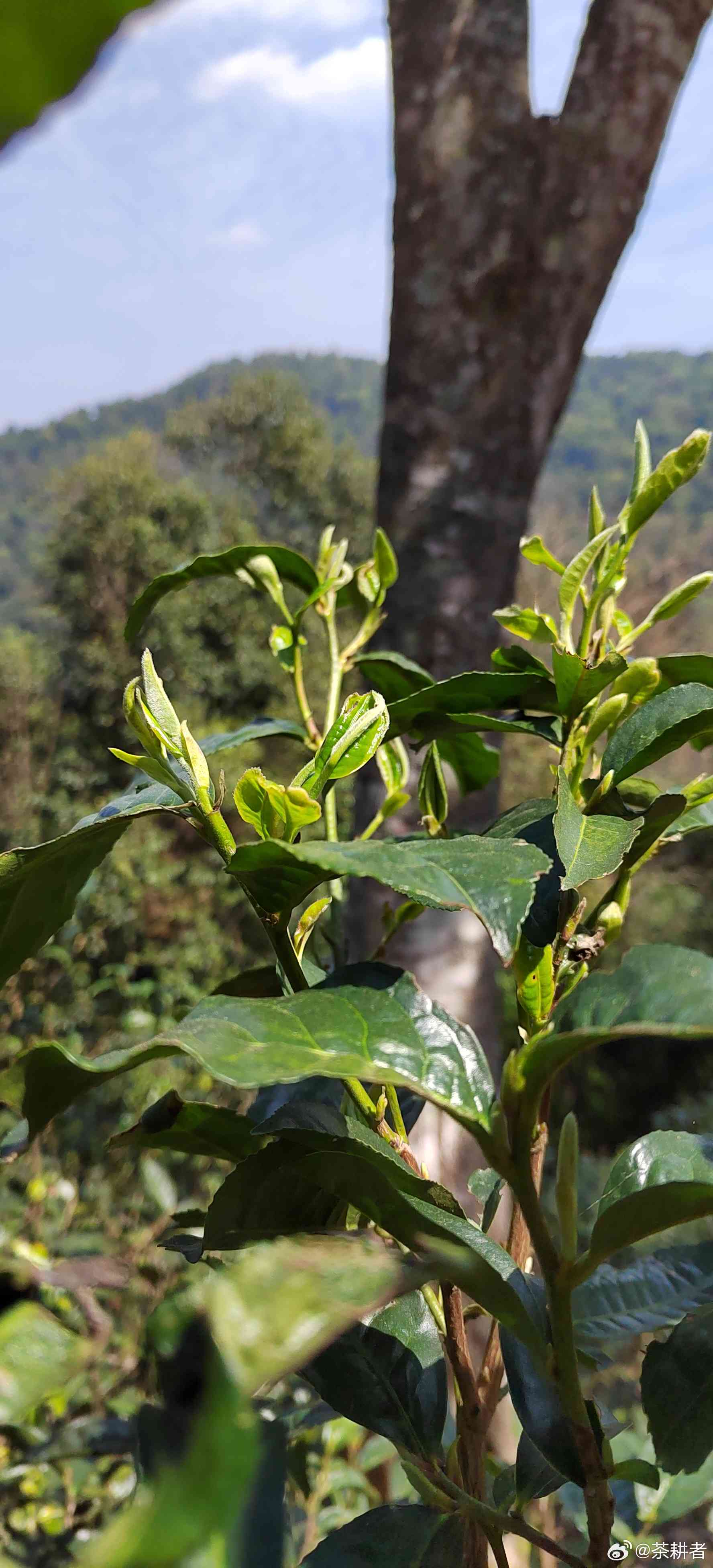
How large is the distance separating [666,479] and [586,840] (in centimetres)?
16

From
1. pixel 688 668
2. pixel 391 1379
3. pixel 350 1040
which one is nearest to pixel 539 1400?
pixel 391 1379

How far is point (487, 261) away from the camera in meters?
1.46

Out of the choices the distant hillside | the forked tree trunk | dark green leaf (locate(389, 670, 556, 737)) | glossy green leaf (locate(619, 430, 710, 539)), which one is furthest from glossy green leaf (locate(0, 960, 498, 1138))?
the distant hillside

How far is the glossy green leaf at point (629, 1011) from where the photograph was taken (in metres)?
0.23

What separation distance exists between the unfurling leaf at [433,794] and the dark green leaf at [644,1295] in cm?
18

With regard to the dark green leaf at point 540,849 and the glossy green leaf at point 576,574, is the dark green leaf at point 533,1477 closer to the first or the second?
the dark green leaf at point 540,849

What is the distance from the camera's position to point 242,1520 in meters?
0.21

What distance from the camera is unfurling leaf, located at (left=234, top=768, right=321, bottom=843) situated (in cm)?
27

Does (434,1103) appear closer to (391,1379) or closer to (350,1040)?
(350,1040)

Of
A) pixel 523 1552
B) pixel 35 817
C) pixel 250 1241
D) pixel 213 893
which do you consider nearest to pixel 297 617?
pixel 250 1241

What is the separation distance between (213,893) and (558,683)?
610cm

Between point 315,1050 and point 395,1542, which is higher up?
point 315,1050

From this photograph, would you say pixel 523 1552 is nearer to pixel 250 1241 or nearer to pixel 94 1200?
pixel 250 1241

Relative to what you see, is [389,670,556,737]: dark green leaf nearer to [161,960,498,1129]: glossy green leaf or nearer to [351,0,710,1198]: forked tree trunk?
[161,960,498,1129]: glossy green leaf
